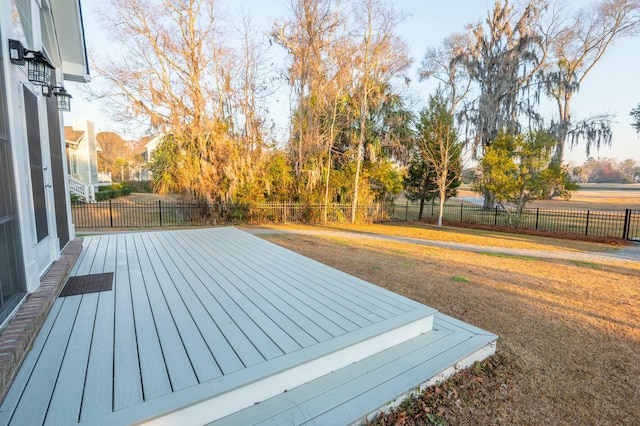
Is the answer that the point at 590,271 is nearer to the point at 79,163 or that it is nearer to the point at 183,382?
the point at 183,382

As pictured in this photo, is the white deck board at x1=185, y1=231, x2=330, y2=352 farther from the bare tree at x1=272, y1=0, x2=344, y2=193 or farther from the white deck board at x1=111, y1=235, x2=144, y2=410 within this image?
the bare tree at x1=272, y1=0, x2=344, y2=193

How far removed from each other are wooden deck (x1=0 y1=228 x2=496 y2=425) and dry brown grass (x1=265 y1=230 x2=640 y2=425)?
0.74 feet

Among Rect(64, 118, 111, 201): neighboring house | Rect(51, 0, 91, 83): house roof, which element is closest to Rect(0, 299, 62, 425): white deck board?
Rect(51, 0, 91, 83): house roof

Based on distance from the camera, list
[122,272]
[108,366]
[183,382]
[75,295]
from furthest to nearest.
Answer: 1. [122,272]
2. [75,295]
3. [108,366]
4. [183,382]

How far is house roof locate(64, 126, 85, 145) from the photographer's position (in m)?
18.0

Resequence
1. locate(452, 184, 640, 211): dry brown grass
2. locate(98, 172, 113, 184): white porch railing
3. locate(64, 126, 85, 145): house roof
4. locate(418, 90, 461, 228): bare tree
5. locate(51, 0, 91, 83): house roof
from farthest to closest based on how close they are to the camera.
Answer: locate(98, 172, 113, 184): white porch railing → locate(452, 184, 640, 211): dry brown grass → locate(64, 126, 85, 145): house roof → locate(418, 90, 461, 228): bare tree → locate(51, 0, 91, 83): house roof

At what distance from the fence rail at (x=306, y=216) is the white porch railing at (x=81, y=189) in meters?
2.75

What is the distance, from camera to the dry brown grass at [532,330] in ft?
6.67

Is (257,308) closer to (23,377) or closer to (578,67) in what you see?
(23,377)

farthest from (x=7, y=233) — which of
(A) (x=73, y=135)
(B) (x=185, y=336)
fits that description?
(A) (x=73, y=135)

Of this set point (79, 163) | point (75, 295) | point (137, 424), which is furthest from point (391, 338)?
point (79, 163)

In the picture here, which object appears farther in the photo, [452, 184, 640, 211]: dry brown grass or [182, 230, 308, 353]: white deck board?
[452, 184, 640, 211]: dry brown grass

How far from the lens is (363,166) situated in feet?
43.8

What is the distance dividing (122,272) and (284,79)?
1000 centimetres
